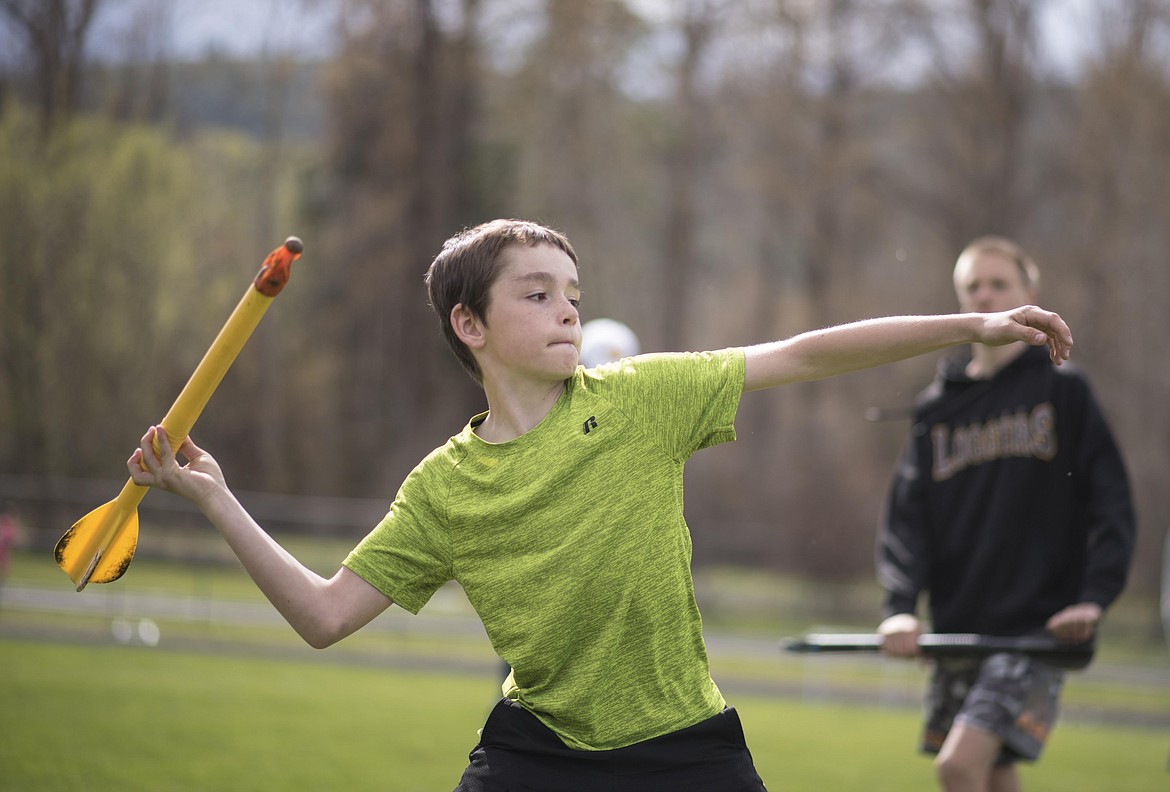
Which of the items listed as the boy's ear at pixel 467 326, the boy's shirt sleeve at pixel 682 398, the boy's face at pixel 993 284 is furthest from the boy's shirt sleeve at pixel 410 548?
the boy's face at pixel 993 284

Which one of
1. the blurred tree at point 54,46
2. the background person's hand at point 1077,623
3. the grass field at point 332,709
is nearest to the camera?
the background person's hand at point 1077,623

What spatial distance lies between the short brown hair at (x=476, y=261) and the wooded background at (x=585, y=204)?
54.0 ft

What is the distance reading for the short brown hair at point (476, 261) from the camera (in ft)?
8.64

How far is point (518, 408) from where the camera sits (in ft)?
8.66

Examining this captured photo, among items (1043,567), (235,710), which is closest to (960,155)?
(235,710)

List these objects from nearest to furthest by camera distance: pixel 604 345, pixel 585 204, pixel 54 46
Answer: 1. pixel 604 345
2. pixel 54 46
3. pixel 585 204

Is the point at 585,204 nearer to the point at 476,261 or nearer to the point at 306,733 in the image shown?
the point at 306,733

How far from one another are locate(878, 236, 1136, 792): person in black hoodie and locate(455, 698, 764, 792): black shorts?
1.75m

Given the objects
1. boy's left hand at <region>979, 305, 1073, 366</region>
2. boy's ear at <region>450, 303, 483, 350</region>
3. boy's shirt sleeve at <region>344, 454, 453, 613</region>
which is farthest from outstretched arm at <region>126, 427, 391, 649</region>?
boy's left hand at <region>979, 305, 1073, 366</region>

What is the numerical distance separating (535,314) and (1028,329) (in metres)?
0.97

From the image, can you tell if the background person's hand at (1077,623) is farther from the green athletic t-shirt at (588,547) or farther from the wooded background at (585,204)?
the wooded background at (585,204)

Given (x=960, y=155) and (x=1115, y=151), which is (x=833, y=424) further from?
(x=1115, y=151)

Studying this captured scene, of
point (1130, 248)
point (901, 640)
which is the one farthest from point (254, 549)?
point (1130, 248)

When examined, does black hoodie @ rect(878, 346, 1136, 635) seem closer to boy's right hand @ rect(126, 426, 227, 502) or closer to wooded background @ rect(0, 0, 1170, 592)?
boy's right hand @ rect(126, 426, 227, 502)
